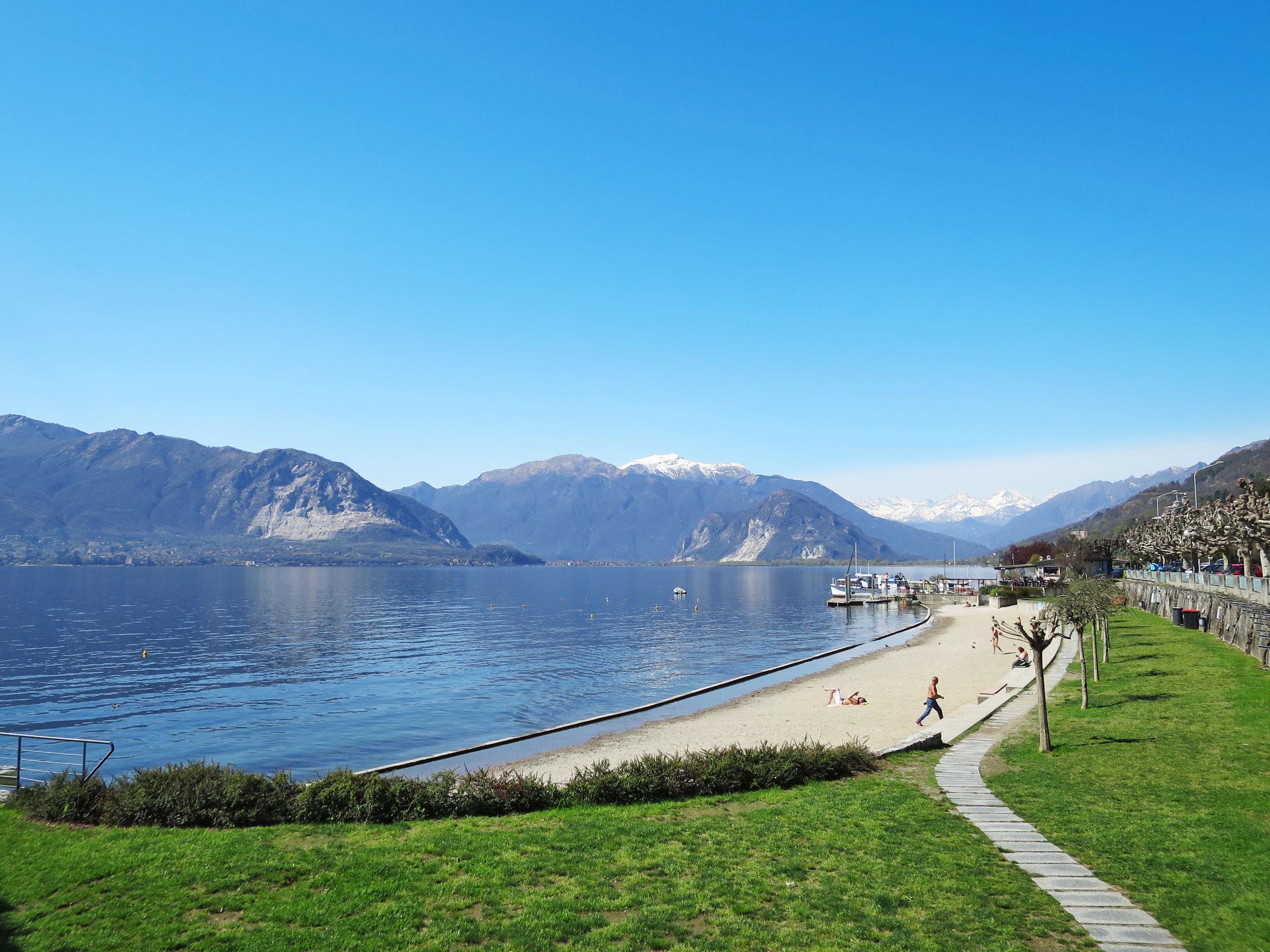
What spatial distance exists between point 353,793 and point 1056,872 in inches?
513

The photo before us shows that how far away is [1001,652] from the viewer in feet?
197

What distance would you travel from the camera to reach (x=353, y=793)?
52.0 ft

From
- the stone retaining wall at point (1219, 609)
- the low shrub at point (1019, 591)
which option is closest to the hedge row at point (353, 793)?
the stone retaining wall at point (1219, 609)

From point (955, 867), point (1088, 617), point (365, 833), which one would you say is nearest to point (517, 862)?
point (365, 833)

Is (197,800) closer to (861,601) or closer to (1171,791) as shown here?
(1171,791)

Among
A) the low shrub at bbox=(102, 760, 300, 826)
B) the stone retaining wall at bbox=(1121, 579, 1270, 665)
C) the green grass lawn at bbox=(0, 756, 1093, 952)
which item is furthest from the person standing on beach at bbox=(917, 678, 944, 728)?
the low shrub at bbox=(102, 760, 300, 826)

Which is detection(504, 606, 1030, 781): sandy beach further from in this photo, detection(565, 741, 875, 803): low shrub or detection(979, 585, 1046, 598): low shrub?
detection(979, 585, 1046, 598): low shrub

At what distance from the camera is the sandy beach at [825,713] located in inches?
1171

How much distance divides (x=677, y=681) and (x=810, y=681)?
8950 millimetres

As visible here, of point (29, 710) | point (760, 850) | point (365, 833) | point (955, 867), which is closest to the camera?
point (955, 867)

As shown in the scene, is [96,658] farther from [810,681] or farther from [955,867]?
[955,867]

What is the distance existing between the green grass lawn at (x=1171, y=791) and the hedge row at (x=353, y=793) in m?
6.56

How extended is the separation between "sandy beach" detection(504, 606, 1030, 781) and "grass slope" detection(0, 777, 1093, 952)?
450 inches

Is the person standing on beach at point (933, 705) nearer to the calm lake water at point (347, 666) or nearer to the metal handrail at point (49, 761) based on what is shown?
the calm lake water at point (347, 666)
